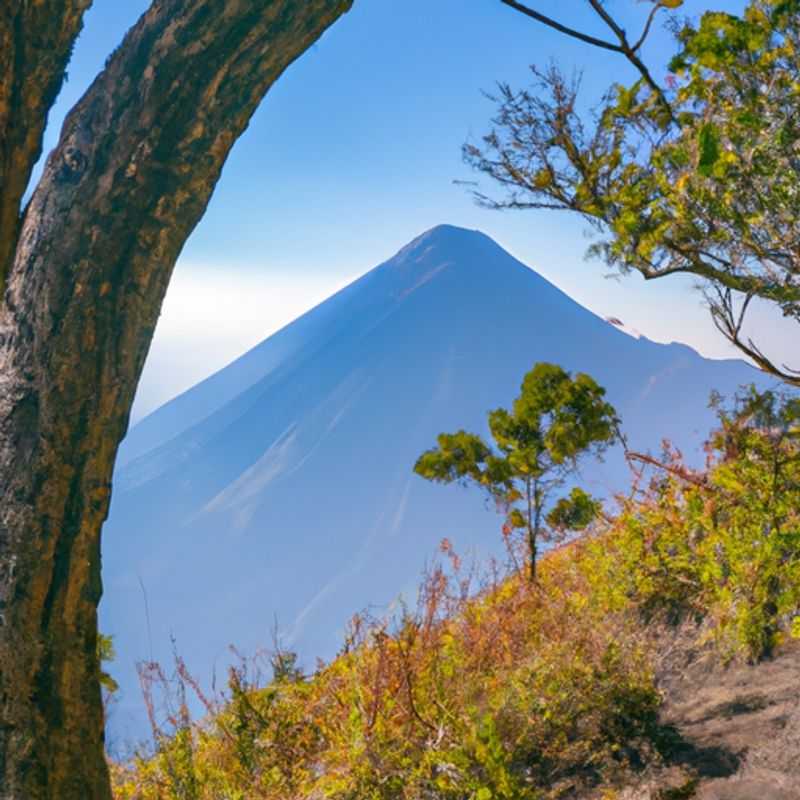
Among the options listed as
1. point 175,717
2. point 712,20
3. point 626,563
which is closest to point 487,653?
point 626,563

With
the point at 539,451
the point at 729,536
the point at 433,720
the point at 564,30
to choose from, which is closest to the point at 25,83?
the point at 564,30

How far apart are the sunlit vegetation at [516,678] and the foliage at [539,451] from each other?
3656 millimetres

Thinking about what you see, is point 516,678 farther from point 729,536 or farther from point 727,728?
point 729,536

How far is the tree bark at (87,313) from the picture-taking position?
7.70ft

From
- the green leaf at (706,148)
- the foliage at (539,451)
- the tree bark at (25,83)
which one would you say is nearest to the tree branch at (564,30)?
the green leaf at (706,148)

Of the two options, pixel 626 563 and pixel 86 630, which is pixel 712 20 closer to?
pixel 626 563

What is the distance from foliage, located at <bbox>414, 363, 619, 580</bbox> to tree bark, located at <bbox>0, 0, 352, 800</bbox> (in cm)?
697

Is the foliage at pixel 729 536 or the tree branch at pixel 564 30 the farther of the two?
the foliage at pixel 729 536

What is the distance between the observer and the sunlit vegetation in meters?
3.31

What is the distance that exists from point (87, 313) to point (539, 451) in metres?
7.77

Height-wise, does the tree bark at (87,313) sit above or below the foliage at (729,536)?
above

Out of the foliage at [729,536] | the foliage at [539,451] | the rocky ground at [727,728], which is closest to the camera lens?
the rocky ground at [727,728]

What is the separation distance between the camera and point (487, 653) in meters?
4.58

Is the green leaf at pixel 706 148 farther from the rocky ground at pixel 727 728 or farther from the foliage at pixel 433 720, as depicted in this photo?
the rocky ground at pixel 727 728
